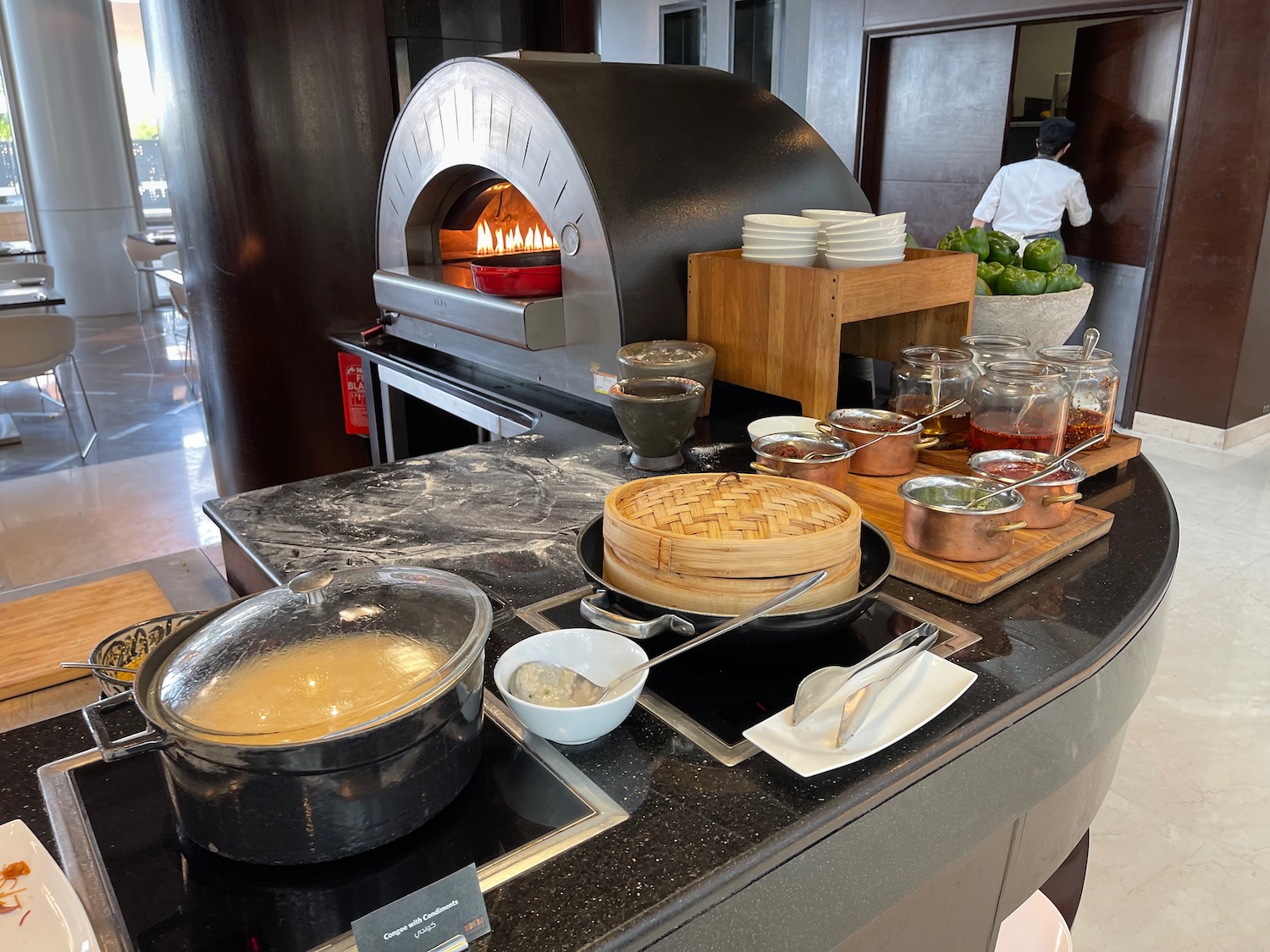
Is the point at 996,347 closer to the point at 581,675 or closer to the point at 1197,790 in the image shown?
the point at 581,675

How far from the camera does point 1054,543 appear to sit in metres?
1.27

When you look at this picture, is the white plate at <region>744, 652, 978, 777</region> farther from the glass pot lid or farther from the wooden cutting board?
the wooden cutting board

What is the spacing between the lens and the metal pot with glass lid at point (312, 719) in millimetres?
711

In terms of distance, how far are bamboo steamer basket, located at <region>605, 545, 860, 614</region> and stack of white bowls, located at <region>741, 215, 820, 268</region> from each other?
0.95m

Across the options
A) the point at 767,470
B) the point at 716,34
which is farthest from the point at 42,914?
the point at 716,34

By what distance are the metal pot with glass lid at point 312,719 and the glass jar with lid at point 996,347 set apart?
1213 mm

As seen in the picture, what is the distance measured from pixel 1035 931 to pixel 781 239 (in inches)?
53.2

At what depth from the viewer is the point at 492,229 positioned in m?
2.70

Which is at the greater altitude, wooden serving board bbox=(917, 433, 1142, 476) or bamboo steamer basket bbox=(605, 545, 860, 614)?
bamboo steamer basket bbox=(605, 545, 860, 614)

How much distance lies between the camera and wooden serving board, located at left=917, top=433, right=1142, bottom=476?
5.07 feet

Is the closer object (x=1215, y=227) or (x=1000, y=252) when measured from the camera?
(x=1000, y=252)

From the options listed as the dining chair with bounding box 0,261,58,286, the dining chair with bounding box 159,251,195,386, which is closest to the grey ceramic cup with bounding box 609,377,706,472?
the dining chair with bounding box 159,251,195,386

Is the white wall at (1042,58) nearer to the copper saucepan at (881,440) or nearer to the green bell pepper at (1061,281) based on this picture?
the green bell pepper at (1061,281)

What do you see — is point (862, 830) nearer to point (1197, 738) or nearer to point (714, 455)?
point (714, 455)
